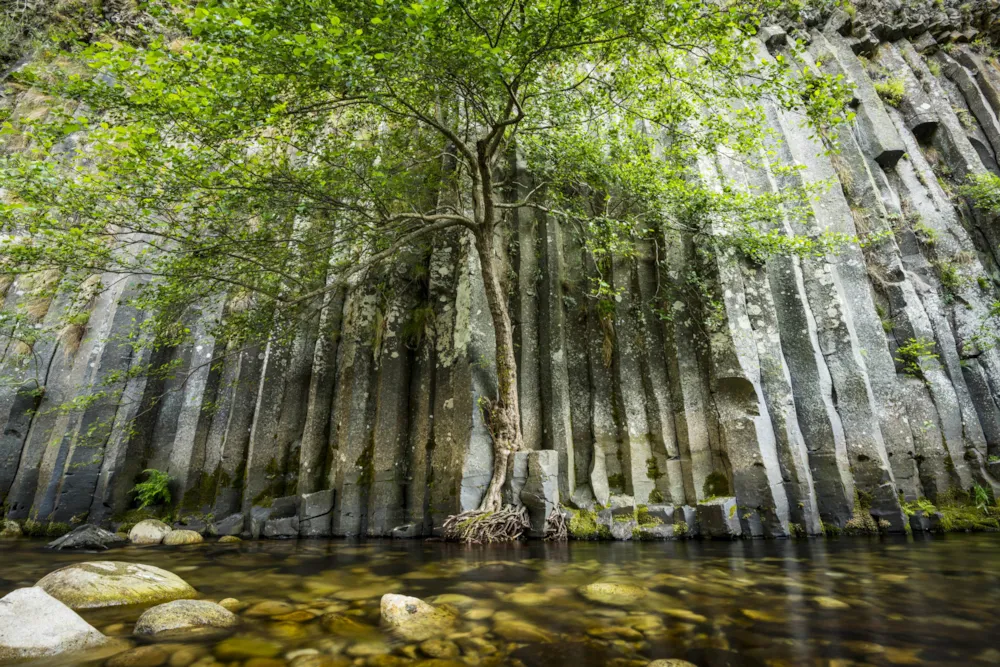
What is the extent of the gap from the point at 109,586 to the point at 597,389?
7781 millimetres

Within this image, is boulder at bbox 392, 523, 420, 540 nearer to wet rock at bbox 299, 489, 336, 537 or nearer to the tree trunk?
wet rock at bbox 299, 489, 336, 537

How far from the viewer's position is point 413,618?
3.11m

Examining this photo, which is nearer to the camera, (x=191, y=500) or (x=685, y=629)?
(x=685, y=629)

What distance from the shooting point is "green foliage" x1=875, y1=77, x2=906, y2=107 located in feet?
50.4

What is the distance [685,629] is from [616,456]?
6.32 meters

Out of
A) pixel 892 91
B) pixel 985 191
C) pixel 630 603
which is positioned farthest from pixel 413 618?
pixel 892 91

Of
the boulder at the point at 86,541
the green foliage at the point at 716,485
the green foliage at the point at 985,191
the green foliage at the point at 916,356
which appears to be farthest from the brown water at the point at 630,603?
the green foliage at the point at 985,191

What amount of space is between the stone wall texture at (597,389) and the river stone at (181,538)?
2.92ft

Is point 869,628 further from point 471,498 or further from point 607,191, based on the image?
point 607,191

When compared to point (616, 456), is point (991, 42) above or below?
above

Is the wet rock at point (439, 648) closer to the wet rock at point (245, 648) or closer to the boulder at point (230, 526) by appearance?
the wet rock at point (245, 648)

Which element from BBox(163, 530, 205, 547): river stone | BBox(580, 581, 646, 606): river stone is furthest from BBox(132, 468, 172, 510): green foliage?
BBox(580, 581, 646, 606): river stone

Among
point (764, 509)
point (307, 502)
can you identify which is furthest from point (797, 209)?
point (307, 502)

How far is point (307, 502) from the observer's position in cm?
928
